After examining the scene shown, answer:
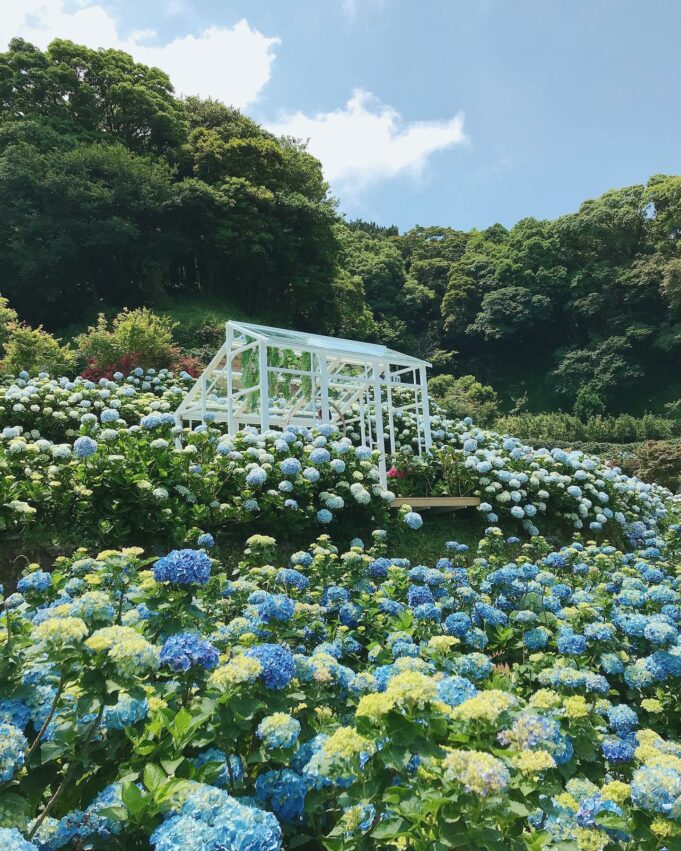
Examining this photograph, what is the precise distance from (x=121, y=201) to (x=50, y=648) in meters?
23.4

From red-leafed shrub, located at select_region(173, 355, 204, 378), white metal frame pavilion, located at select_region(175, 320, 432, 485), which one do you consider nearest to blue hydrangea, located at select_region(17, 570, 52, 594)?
white metal frame pavilion, located at select_region(175, 320, 432, 485)

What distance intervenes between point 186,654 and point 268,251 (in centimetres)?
2447

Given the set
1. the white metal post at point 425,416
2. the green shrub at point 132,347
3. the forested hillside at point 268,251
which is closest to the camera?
the white metal post at point 425,416

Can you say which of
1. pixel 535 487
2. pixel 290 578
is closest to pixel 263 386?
pixel 535 487

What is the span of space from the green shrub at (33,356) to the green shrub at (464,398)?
11.1 m

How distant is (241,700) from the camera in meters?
1.44

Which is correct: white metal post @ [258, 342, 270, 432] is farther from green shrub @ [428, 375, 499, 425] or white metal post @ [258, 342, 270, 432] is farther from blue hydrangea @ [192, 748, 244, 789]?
green shrub @ [428, 375, 499, 425]

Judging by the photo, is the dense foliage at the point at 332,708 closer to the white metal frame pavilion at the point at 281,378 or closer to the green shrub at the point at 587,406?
the white metal frame pavilion at the point at 281,378

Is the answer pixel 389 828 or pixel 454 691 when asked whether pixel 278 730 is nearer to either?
pixel 389 828

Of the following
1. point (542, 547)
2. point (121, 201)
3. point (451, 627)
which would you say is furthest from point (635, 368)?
point (451, 627)

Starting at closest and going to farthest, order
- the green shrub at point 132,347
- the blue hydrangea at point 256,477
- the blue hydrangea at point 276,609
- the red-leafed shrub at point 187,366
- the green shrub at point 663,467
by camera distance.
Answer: the blue hydrangea at point 276,609, the blue hydrangea at point 256,477, the green shrub at point 132,347, the red-leafed shrub at point 187,366, the green shrub at point 663,467

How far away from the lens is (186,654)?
1481 millimetres

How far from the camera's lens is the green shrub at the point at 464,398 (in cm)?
2077

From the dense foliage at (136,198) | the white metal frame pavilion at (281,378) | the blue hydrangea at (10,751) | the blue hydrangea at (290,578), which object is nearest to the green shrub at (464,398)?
the dense foliage at (136,198)
